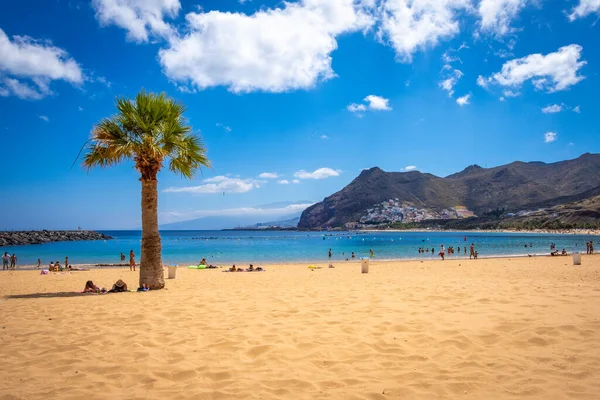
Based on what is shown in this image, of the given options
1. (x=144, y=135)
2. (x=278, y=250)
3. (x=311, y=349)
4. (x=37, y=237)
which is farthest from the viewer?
(x=37, y=237)

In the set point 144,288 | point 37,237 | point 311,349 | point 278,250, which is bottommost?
point 278,250

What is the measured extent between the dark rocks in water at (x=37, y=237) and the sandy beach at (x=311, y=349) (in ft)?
340

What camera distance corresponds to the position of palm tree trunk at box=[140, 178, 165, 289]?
512 inches

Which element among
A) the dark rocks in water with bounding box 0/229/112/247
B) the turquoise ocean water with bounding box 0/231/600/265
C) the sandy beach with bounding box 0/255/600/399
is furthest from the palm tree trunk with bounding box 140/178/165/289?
the dark rocks in water with bounding box 0/229/112/247

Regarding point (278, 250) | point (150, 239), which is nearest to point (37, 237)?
point (278, 250)

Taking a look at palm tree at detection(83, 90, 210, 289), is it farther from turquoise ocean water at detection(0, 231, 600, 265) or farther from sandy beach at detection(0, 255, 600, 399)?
turquoise ocean water at detection(0, 231, 600, 265)

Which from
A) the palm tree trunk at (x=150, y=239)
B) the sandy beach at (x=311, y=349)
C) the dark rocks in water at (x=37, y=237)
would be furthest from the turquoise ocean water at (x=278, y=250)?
the sandy beach at (x=311, y=349)

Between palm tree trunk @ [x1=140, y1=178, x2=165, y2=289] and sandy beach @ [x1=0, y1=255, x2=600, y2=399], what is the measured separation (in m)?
3.17

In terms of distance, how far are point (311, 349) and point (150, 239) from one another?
9126mm

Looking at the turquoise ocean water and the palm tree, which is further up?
the palm tree

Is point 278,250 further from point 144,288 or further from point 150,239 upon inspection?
point 150,239

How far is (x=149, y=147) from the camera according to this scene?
492 inches

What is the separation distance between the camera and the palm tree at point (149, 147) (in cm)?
1218

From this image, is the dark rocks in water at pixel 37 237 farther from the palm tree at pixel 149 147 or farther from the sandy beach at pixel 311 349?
the sandy beach at pixel 311 349
